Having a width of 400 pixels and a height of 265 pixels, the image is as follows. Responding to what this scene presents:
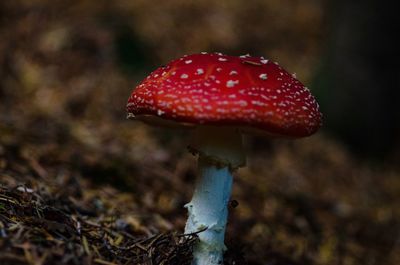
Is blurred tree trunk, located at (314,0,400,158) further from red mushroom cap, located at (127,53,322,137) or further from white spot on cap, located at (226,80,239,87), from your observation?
white spot on cap, located at (226,80,239,87)

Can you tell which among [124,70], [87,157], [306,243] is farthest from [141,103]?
[124,70]

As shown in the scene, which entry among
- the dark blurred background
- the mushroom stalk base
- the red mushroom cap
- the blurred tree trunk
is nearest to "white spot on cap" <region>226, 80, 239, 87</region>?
the red mushroom cap

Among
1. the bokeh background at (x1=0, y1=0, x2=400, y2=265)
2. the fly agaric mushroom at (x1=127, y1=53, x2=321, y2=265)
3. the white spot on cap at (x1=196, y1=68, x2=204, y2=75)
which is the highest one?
the white spot on cap at (x1=196, y1=68, x2=204, y2=75)

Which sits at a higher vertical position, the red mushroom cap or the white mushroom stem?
the red mushroom cap

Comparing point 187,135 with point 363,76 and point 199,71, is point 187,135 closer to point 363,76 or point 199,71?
point 363,76

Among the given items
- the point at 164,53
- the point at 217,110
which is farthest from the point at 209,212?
the point at 164,53

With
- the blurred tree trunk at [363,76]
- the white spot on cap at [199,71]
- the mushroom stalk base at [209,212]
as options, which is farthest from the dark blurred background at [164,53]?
the white spot on cap at [199,71]

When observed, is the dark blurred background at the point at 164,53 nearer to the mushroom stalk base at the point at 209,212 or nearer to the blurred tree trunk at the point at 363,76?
the blurred tree trunk at the point at 363,76
